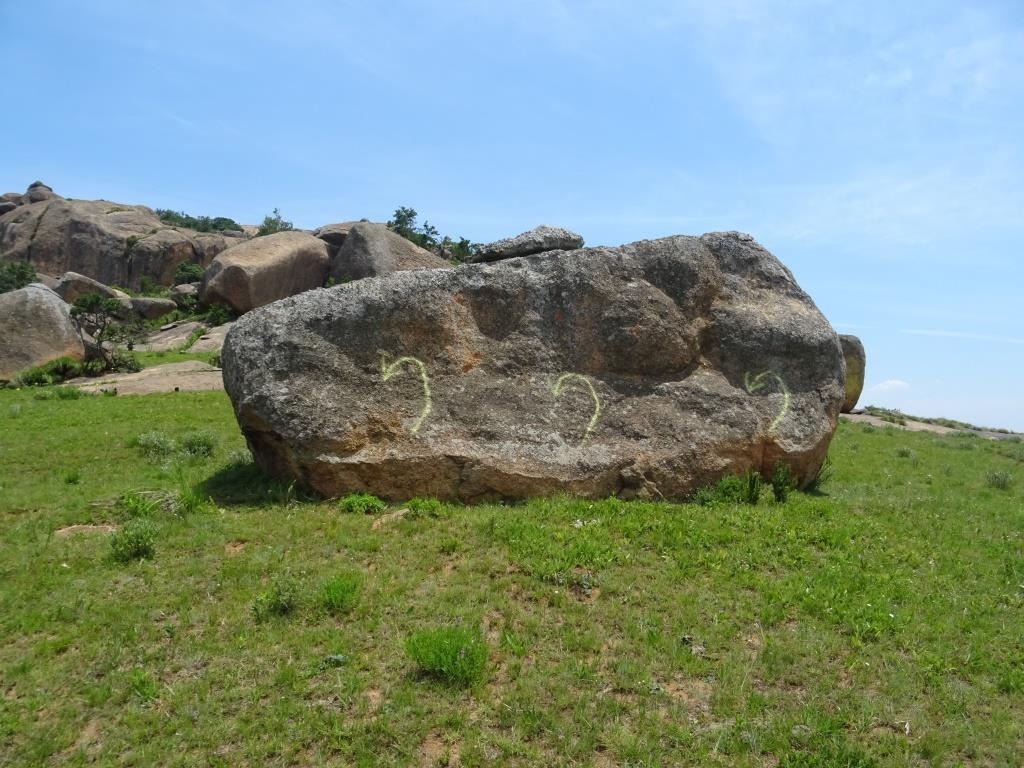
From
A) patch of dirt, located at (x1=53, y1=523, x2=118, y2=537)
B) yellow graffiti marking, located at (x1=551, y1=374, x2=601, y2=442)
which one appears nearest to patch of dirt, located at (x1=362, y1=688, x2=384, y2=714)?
patch of dirt, located at (x1=53, y1=523, x2=118, y2=537)

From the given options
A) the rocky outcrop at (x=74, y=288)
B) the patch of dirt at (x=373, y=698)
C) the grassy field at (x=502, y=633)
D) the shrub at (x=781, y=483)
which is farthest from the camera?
the rocky outcrop at (x=74, y=288)

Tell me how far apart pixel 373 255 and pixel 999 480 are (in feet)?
101

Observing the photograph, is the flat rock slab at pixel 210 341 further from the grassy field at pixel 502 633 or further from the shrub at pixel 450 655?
the shrub at pixel 450 655

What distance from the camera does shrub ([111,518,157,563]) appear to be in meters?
8.91

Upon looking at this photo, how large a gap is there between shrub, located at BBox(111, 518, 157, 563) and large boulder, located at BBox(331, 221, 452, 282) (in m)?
31.1

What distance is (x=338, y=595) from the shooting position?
7812mm

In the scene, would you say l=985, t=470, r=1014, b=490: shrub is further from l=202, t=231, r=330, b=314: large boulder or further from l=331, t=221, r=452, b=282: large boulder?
l=202, t=231, r=330, b=314: large boulder

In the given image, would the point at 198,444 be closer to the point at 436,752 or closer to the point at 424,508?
the point at 424,508

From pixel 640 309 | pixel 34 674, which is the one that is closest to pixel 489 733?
pixel 34 674

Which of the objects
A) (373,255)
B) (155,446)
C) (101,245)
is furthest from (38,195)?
(155,446)

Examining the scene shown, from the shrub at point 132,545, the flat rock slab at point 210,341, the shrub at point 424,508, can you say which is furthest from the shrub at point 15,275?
the shrub at point 424,508

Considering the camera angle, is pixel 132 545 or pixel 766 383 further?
pixel 766 383

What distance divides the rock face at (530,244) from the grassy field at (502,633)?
4.60 m

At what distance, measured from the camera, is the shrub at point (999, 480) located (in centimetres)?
1664
